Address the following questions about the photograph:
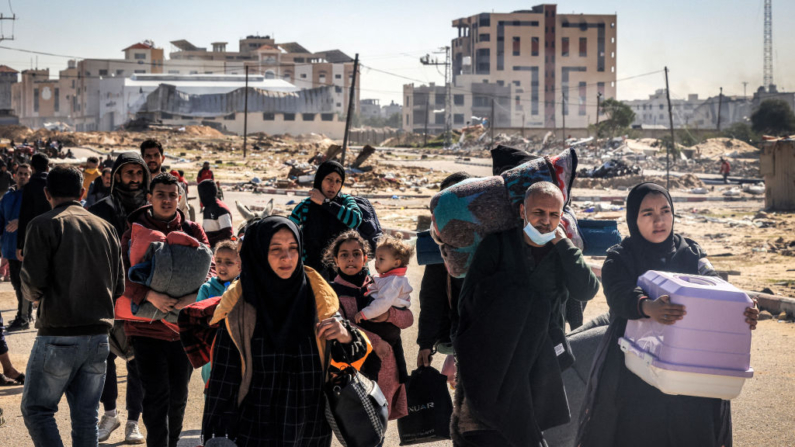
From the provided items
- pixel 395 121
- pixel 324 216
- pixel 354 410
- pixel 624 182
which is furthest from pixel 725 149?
pixel 395 121

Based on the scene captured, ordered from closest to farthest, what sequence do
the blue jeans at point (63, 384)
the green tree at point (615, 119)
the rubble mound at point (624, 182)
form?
the blue jeans at point (63, 384)
the rubble mound at point (624, 182)
the green tree at point (615, 119)

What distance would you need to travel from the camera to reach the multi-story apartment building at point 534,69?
4737 inches

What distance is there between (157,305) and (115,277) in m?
0.26

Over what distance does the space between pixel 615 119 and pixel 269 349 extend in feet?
269

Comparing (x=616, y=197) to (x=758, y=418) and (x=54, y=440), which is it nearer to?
(x=758, y=418)

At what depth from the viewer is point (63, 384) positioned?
4.12 m

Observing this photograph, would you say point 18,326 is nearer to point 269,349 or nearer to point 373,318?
point 373,318

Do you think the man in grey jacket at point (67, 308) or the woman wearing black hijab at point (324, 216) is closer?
the man in grey jacket at point (67, 308)

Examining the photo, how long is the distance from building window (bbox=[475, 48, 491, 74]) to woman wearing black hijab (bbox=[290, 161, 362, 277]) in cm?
11945

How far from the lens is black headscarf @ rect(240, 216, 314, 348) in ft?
10.2

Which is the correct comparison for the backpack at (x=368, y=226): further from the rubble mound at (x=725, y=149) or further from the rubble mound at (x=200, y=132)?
the rubble mound at (x=200, y=132)

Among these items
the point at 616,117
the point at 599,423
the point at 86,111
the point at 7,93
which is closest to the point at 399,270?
the point at 599,423

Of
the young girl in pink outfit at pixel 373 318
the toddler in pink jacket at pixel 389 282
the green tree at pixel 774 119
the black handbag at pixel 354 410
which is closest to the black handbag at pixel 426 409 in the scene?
the young girl in pink outfit at pixel 373 318

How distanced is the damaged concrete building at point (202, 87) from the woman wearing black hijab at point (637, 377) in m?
95.0
